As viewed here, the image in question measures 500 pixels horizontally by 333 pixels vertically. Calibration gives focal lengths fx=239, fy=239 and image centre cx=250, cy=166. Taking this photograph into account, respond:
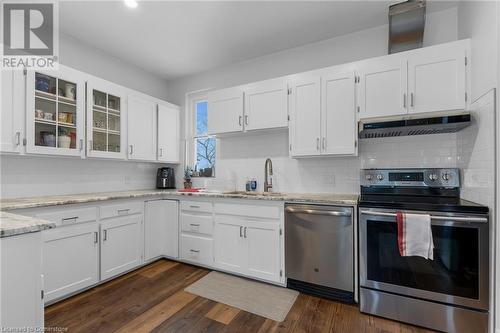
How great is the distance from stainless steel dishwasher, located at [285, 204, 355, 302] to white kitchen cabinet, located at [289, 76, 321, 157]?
69cm

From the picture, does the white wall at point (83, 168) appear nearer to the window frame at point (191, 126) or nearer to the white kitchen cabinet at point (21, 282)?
the window frame at point (191, 126)

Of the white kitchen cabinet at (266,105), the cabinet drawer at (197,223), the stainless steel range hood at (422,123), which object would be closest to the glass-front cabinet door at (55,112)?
the cabinet drawer at (197,223)

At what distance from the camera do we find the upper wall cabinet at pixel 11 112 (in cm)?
202

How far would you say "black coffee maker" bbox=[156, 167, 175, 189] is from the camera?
12.0ft

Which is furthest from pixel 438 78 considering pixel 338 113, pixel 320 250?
pixel 320 250

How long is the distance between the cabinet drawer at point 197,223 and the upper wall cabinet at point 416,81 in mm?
2047

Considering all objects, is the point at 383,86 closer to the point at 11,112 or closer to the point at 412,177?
the point at 412,177

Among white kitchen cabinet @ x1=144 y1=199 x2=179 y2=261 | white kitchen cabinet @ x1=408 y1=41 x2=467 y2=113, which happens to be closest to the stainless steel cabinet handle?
white kitchen cabinet @ x1=144 y1=199 x2=179 y2=261

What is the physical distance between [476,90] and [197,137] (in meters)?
3.31

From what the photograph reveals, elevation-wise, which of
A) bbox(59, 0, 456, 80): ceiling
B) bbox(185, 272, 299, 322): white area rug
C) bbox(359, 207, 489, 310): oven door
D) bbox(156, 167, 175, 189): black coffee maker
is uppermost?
bbox(59, 0, 456, 80): ceiling

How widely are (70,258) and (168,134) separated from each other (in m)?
2.04

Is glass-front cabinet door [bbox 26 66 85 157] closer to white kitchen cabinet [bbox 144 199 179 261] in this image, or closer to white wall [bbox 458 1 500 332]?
white kitchen cabinet [bbox 144 199 179 261]

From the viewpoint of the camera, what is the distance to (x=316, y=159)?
2.90 meters

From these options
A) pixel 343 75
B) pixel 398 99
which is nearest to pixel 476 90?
pixel 398 99
